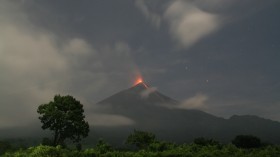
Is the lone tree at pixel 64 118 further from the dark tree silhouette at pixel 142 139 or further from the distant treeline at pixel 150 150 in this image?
the dark tree silhouette at pixel 142 139

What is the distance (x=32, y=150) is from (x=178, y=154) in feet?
72.5

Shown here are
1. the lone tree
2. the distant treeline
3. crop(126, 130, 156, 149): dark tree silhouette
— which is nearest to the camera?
the distant treeline

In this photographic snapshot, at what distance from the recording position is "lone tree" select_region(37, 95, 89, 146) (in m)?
71.9

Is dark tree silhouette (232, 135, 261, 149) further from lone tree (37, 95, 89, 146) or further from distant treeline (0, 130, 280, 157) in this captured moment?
lone tree (37, 95, 89, 146)

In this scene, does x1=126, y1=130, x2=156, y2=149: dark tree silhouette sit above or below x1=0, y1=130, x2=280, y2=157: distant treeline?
above

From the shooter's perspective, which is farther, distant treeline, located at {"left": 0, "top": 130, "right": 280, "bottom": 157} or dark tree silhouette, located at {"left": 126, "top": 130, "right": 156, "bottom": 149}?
dark tree silhouette, located at {"left": 126, "top": 130, "right": 156, "bottom": 149}

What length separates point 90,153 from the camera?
178 feet

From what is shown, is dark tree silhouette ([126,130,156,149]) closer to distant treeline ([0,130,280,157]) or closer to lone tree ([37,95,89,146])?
distant treeline ([0,130,280,157])

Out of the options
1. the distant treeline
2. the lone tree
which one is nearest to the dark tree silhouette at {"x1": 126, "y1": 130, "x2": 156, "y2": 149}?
the distant treeline

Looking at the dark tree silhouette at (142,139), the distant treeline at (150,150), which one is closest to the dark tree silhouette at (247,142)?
the distant treeline at (150,150)

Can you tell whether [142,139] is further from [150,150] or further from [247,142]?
[247,142]

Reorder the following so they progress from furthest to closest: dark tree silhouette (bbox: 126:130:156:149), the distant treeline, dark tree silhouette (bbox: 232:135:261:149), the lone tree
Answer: dark tree silhouette (bbox: 232:135:261:149) < dark tree silhouette (bbox: 126:130:156:149) < the lone tree < the distant treeline

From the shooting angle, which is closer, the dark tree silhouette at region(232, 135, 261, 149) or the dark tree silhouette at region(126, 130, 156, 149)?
the dark tree silhouette at region(126, 130, 156, 149)

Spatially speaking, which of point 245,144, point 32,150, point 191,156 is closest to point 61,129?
point 32,150
